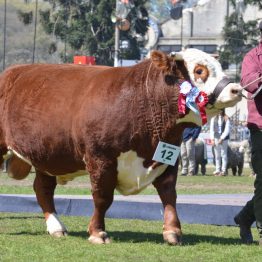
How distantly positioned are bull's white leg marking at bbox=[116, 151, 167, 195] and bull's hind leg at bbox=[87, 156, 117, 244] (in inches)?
3.0

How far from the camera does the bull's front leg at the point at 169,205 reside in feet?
29.1

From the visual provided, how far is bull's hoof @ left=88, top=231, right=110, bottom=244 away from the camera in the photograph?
901cm

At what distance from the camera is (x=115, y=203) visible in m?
11.9

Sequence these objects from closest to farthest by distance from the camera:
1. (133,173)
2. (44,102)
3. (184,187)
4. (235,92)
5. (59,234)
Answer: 1. (235,92)
2. (133,173)
3. (44,102)
4. (59,234)
5. (184,187)

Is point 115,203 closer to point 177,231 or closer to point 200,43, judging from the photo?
point 177,231

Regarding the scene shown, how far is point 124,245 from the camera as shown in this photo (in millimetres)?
8805

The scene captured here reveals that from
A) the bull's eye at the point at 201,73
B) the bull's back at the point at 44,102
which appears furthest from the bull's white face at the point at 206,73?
the bull's back at the point at 44,102

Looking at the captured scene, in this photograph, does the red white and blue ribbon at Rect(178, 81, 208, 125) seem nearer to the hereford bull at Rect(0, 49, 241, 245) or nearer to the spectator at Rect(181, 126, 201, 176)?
the hereford bull at Rect(0, 49, 241, 245)

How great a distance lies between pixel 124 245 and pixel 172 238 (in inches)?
17.7

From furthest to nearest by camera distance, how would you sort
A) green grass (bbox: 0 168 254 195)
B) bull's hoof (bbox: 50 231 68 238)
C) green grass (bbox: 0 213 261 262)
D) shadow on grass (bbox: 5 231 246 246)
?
green grass (bbox: 0 168 254 195) < bull's hoof (bbox: 50 231 68 238) < shadow on grass (bbox: 5 231 246 246) < green grass (bbox: 0 213 261 262)

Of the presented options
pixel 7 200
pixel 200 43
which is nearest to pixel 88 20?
pixel 200 43

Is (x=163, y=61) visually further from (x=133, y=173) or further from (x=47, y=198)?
(x=47, y=198)

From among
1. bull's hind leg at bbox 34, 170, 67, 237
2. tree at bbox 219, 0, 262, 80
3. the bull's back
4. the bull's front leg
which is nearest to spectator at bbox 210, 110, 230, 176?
bull's hind leg at bbox 34, 170, 67, 237

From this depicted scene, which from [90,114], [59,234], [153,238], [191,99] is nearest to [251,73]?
[191,99]
